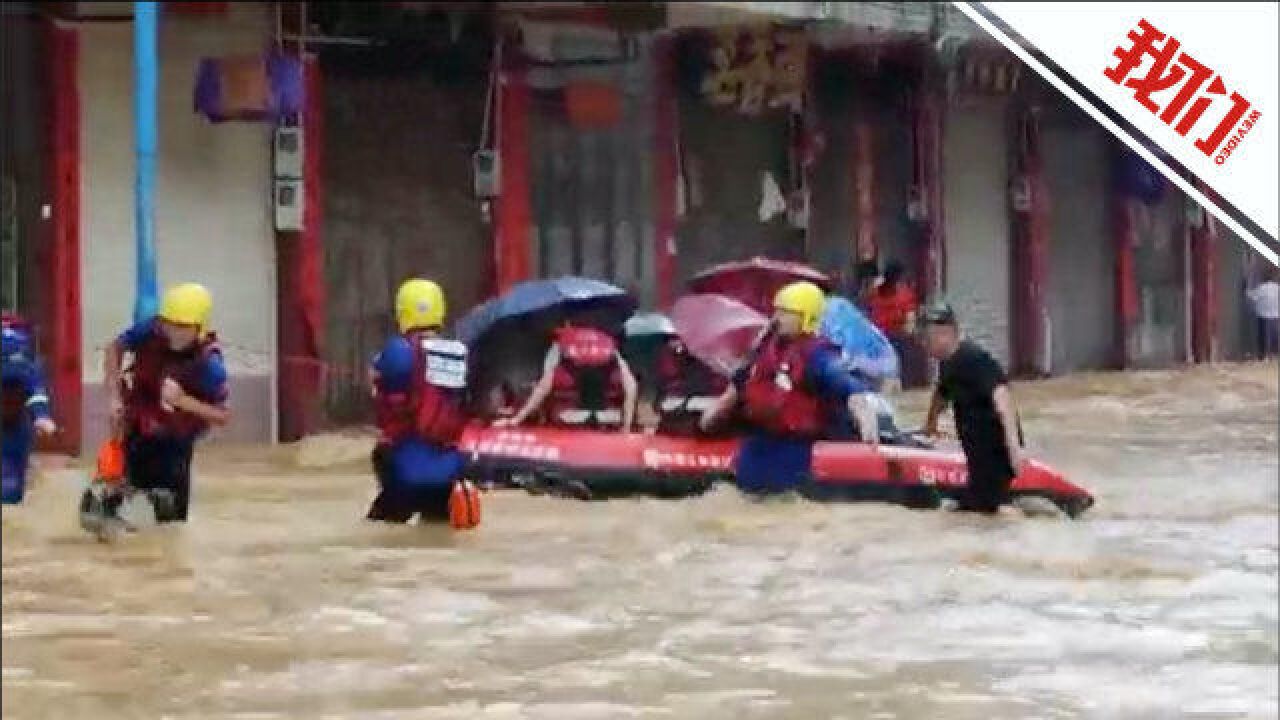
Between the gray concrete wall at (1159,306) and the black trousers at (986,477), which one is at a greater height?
the gray concrete wall at (1159,306)

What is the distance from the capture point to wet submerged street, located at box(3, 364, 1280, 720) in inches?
238

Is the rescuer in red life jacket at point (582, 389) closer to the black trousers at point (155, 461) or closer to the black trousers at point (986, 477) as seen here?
the black trousers at point (986, 477)

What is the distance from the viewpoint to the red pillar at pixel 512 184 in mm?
17422

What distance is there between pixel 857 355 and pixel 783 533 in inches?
106

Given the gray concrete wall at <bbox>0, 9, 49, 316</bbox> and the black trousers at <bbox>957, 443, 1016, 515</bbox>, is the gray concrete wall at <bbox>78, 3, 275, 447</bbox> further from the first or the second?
the black trousers at <bbox>957, 443, 1016, 515</bbox>

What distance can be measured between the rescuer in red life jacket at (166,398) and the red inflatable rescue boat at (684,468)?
2.50 meters

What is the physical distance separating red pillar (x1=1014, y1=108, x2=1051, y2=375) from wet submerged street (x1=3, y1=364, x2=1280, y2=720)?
4.22 meters

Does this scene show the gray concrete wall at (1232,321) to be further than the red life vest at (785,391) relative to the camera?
Yes

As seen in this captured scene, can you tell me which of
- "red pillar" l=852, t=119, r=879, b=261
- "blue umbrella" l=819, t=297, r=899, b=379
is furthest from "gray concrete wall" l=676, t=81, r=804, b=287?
"blue umbrella" l=819, t=297, r=899, b=379

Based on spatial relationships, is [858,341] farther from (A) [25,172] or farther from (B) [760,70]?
(A) [25,172]

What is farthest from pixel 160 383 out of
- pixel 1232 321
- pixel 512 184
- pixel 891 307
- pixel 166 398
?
pixel 1232 321

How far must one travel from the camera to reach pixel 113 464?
9.27 metres

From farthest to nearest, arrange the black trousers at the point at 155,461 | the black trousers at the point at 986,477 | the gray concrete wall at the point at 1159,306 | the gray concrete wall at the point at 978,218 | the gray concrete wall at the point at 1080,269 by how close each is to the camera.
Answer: the gray concrete wall at the point at 1159,306 < the gray concrete wall at the point at 1080,269 < the gray concrete wall at the point at 978,218 < the black trousers at the point at 986,477 < the black trousers at the point at 155,461

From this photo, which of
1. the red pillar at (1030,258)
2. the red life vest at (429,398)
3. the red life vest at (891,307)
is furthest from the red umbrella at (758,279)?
the red life vest at (429,398)
